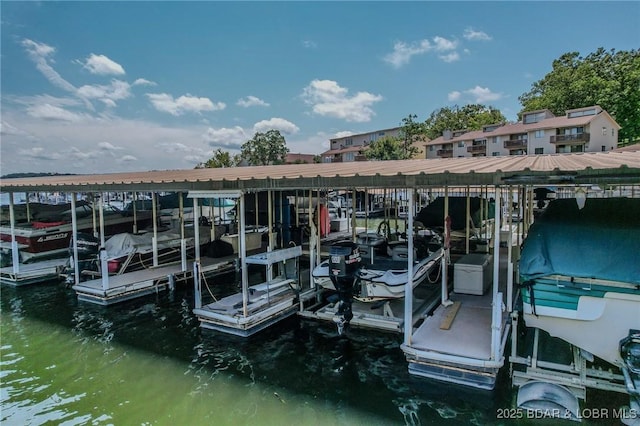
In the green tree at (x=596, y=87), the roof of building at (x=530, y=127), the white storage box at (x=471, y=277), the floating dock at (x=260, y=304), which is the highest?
the green tree at (x=596, y=87)

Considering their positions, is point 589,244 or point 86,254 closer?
point 589,244

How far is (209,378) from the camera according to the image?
521cm

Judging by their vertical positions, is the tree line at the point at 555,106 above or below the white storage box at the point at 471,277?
above

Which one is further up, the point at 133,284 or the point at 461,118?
the point at 461,118

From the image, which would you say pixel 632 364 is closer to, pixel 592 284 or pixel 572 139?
pixel 592 284

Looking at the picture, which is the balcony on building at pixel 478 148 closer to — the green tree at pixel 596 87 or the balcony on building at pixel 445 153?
the balcony on building at pixel 445 153

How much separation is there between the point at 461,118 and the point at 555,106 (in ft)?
53.6

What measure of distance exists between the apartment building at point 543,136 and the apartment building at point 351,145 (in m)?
11.7

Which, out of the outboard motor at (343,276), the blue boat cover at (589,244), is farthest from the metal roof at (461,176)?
the outboard motor at (343,276)

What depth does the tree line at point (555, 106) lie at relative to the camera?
103 feet

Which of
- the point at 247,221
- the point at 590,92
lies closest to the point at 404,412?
the point at 247,221

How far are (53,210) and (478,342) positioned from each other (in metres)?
14.8

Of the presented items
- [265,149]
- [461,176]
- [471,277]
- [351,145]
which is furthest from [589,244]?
[351,145]

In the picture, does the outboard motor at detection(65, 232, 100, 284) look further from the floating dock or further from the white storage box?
the white storage box
